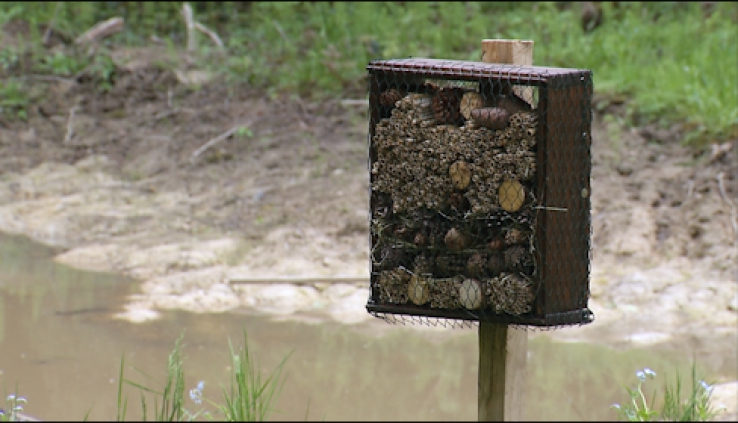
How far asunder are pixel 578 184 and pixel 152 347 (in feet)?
10.9

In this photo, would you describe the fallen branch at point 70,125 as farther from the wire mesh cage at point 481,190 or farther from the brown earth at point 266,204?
the wire mesh cage at point 481,190

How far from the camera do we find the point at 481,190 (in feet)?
9.04

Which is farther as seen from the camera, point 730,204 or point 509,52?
point 730,204

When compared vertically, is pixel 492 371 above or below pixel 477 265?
below

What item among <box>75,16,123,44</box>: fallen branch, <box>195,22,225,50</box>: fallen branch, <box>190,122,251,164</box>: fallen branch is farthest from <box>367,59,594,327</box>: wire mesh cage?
<box>75,16,123,44</box>: fallen branch

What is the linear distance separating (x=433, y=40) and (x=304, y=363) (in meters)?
5.11

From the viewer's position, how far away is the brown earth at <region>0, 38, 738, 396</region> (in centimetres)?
609

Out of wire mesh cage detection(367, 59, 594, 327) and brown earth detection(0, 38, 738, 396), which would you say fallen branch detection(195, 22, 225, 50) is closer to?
brown earth detection(0, 38, 738, 396)

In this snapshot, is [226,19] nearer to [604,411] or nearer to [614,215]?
[614,215]

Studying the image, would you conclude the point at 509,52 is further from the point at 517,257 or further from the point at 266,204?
the point at 266,204

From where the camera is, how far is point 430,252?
287 cm

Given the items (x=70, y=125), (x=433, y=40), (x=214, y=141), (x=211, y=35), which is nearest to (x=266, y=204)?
(x=214, y=141)

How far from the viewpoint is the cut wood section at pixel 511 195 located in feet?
8.99

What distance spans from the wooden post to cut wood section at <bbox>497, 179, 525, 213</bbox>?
0.39m
